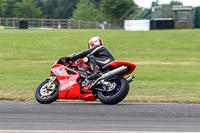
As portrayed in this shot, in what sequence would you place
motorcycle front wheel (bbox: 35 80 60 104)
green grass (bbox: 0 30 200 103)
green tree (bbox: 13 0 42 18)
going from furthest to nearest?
green tree (bbox: 13 0 42 18), green grass (bbox: 0 30 200 103), motorcycle front wheel (bbox: 35 80 60 104)

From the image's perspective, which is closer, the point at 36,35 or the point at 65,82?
the point at 65,82

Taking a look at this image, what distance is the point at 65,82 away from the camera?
8.95 metres

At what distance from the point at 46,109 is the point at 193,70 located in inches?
440

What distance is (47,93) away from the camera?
8.95 m

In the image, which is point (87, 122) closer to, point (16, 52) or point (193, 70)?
point (193, 70)

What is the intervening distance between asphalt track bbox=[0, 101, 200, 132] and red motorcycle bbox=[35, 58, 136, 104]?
292 millimetres

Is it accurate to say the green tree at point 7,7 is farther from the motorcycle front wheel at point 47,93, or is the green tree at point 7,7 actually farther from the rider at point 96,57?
the rider at point 96,57

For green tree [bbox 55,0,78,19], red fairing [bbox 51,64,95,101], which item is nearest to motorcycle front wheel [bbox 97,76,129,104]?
red fairing [bbox 51,64,95,101]

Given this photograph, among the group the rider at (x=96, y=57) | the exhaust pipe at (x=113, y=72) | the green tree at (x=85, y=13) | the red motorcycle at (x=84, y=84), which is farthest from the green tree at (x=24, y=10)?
the exhaust pipe at (x=113, y=72)

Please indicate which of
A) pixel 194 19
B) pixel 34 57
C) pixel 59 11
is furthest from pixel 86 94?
pixel 59 11

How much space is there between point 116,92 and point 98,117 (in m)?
1.43

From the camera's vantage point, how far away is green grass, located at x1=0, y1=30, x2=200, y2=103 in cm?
1127

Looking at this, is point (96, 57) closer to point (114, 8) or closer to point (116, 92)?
point (116, 92)

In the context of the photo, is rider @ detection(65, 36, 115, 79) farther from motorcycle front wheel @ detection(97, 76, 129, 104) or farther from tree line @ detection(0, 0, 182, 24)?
tree line @ detection(0, 0, 182, 24)
